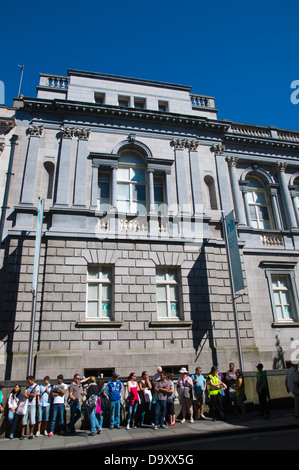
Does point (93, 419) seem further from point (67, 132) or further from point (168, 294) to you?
point (67, 132)

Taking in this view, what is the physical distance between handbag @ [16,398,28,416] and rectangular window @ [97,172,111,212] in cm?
1022

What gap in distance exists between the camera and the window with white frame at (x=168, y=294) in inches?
654

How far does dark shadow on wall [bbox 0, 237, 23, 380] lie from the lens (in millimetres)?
14289

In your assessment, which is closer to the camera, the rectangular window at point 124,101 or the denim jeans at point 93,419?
the denim jeans at point 93,419

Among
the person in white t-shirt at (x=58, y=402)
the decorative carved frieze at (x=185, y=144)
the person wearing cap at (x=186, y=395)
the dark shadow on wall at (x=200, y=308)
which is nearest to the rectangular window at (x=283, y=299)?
the dark shadow on wall at (x=200, y=308)

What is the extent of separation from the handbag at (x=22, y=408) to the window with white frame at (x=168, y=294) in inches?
298

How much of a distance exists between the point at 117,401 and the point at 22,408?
2.98 metres

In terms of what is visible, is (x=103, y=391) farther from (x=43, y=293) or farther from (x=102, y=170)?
(x=102, y=170)

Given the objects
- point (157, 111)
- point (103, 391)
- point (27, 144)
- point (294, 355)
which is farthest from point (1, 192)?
point (294, 355)

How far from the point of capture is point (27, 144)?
18.6 metres

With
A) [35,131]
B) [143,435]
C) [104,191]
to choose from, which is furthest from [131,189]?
[143,435]

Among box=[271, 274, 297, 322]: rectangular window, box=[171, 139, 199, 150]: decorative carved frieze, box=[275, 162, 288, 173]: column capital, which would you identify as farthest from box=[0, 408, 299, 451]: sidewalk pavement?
box=[275, 162, 288, 173]: column capital

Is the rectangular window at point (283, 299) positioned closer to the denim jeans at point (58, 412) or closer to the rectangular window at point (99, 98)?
the denim jeans at point (58, 412)

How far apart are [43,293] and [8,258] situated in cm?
249
